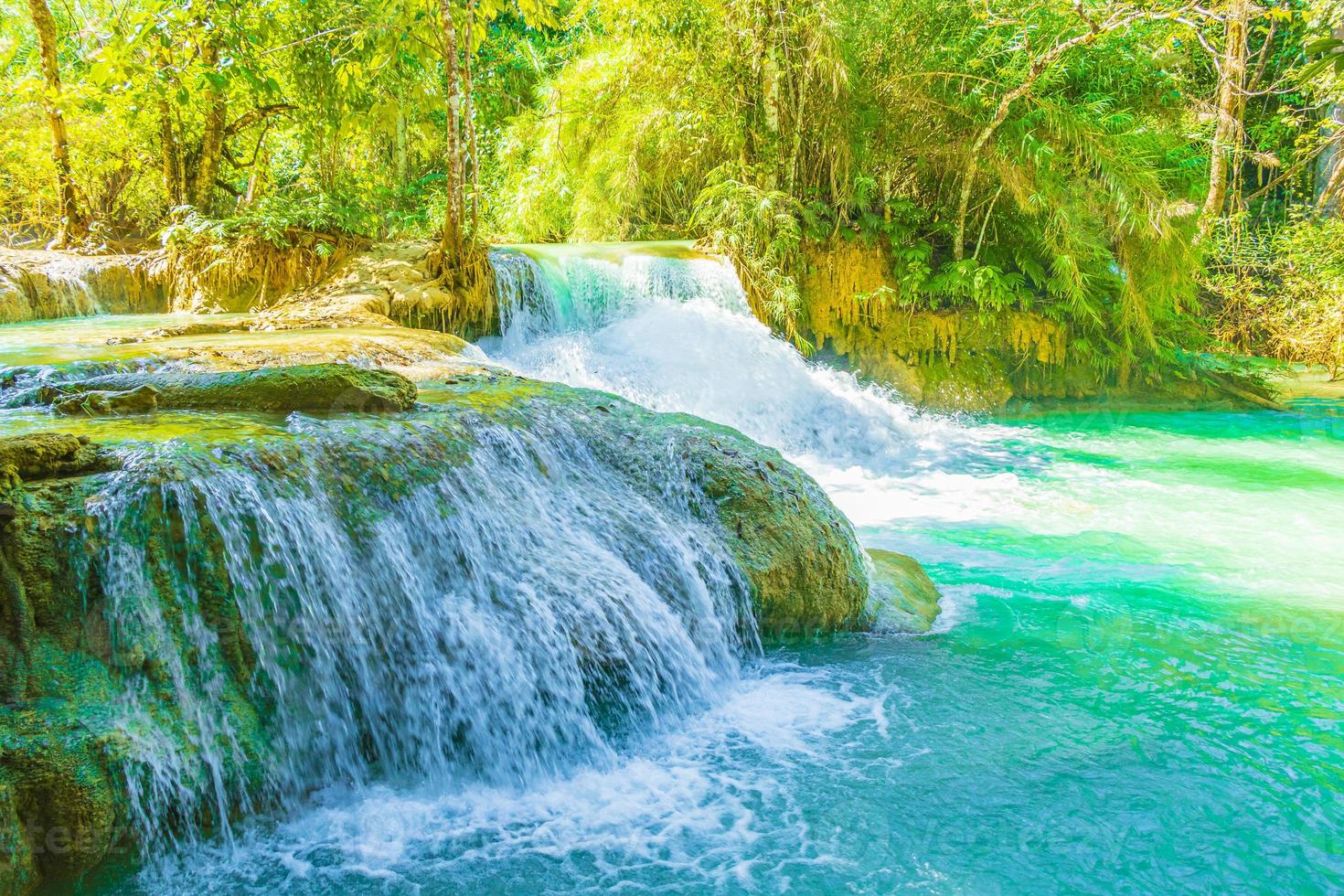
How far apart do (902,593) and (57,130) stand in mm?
10168

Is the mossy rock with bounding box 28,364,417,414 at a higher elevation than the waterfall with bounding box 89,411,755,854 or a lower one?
higher

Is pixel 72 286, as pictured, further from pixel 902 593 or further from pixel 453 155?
pixel 902 593

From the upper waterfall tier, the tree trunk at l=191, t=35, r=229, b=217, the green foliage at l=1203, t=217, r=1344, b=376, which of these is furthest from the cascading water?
the green foliage at l=1203, t=217, r=1344, b=376

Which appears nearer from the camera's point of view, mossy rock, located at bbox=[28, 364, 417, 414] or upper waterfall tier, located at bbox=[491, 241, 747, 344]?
mossy rock, located at bbox=[28, 364, 417, 414]

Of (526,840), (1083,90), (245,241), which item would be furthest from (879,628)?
A: (1083,90)

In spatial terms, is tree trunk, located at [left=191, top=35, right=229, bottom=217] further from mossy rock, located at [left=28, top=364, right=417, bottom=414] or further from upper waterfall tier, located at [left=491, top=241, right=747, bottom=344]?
mossy rock, located at [left=28, top=364, right=417, bottom=414]

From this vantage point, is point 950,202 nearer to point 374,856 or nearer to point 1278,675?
point 1278,675

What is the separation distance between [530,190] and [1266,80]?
13.7 m

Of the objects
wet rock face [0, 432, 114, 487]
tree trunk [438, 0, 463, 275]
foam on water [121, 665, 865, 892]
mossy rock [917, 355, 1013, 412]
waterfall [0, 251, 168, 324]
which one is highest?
tree trunk [438, 0, 463, 275]

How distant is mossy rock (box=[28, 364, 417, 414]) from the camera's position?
412 cm

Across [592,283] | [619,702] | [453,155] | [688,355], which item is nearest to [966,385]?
[688,355]

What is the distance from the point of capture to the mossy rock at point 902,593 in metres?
4.64

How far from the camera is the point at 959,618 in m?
4.83

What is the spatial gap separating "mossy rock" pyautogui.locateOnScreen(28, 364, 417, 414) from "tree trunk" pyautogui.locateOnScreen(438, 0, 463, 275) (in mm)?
4059
